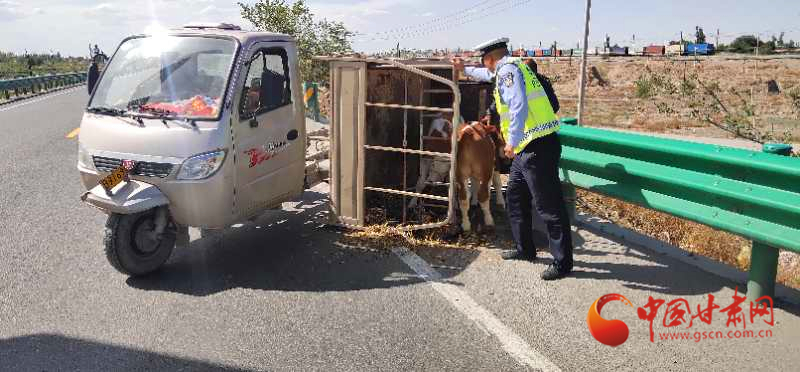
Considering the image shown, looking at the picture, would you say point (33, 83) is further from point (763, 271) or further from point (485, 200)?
point (763, 271)

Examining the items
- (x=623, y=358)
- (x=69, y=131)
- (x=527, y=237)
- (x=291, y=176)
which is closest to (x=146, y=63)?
(x=291, y=176)

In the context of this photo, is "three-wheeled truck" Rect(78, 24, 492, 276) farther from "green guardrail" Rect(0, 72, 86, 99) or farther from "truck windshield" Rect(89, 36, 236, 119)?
"green guardrail" Rect(0, 72, 86, 99)

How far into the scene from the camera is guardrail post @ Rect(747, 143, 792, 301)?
4684 millimetres

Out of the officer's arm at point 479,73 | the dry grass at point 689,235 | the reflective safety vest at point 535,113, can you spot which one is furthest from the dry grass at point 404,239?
the dry grass at point 689,235

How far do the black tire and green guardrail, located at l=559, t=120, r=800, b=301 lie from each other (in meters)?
4.03

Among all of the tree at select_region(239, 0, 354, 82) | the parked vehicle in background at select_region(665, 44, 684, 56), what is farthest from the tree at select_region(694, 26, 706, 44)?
the tree at select_region(239, 0, 354, 82)

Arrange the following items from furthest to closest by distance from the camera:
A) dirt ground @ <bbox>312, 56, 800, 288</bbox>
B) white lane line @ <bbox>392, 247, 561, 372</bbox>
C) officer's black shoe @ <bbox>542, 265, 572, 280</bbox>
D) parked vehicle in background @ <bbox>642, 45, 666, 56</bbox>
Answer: parked vehicle in background @ <bbox>642, 45, 666, 56</bbox> < dirt ground @ <bbox>312, 56, 800, 288</bbox> < officer's black shoe @ <bbox>542, 265, 572, 280</bbox> < white lane line @ <bbox>392, 247, 561, 372</bbox>

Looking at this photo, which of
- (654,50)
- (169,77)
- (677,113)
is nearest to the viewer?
(169,77)

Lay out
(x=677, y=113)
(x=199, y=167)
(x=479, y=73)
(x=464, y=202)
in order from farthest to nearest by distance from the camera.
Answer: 1. (x=677, y=113)
2. (x=464, y=202)
3. (x=479, y=73)
4. (x=199, y=167)

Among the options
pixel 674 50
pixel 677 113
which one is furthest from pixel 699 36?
pixel 677 113

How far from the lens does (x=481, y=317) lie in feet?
15.2

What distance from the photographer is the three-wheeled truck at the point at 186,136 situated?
17.4 ft

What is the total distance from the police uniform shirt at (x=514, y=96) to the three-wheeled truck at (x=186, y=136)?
2.13m

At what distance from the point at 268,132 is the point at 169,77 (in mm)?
1044
